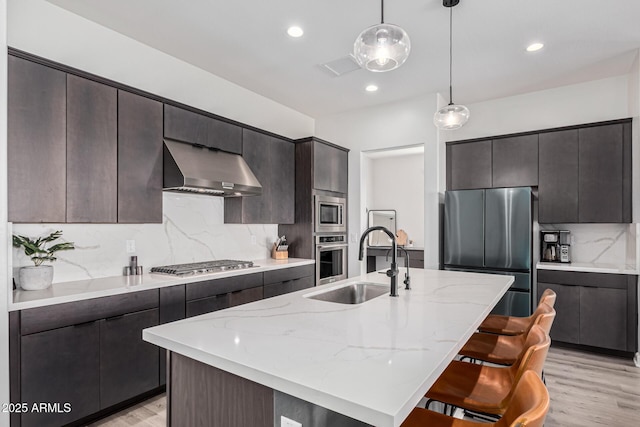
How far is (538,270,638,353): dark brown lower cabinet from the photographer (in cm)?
339

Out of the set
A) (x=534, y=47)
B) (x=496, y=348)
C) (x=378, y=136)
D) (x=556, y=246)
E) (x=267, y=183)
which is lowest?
Result: (x=496, y=348)

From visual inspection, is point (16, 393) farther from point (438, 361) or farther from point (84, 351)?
point (438, 361)

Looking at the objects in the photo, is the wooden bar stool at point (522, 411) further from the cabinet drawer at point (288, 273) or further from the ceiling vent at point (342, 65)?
the ceiling vent at point (342, 65)

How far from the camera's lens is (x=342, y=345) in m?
1.24

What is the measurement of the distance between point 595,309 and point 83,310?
14.7 ft

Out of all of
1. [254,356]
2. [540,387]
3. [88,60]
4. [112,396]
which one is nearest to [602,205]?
[540,387]

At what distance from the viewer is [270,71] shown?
3709 millimetres

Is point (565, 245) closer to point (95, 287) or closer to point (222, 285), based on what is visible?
point (222, 285)

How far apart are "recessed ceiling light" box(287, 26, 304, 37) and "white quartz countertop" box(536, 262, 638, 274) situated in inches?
134

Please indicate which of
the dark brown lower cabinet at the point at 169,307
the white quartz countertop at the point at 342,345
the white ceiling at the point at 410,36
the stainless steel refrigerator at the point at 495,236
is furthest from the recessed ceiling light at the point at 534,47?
the dark brown lower cabinet at the point at 169,307

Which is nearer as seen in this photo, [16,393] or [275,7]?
[16,393]

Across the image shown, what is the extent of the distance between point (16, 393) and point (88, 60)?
7.78 ft

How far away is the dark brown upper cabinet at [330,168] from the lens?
14.3 ft

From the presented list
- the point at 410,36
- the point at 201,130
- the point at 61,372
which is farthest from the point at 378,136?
the point at 61,372
